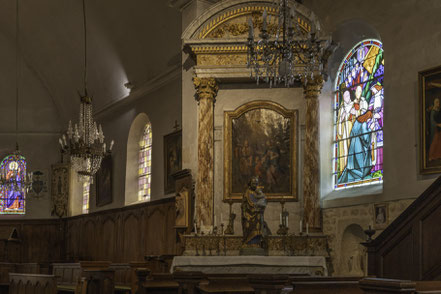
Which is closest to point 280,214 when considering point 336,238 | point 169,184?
point 336,238

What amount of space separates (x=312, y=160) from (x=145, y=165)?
770 cm

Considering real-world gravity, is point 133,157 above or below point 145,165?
above

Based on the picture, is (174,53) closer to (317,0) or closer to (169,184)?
(169,184)

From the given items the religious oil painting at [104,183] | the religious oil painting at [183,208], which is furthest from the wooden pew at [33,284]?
the religious oil painting at [104,183]

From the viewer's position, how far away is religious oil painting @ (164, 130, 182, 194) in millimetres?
16078

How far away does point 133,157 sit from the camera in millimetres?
19109

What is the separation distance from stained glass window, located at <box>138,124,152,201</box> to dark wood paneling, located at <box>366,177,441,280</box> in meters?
9.94

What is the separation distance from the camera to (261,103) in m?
12.6

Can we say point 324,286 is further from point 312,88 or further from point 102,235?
point 102,235

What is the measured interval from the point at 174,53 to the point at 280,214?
5.97 metres

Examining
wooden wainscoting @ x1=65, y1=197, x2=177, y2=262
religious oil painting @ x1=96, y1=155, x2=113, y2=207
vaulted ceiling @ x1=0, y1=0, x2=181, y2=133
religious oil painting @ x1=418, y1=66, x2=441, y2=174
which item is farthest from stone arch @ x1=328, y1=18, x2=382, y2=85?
religious oil painting @ x1=96, y1=155, x2=113, y2=207

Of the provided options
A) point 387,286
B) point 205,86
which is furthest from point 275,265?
point 387,286

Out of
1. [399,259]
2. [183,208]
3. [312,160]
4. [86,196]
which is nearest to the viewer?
[399,259]

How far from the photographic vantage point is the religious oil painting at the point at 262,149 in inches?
485
